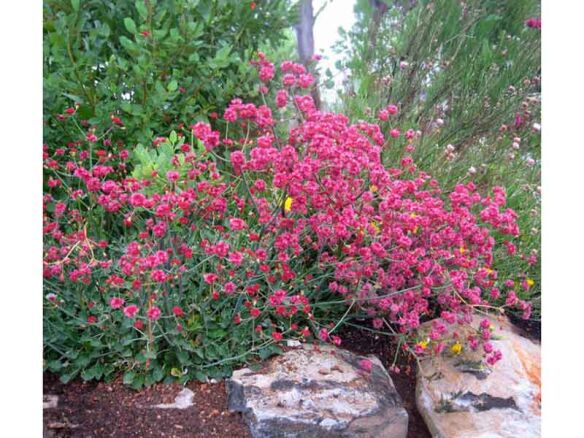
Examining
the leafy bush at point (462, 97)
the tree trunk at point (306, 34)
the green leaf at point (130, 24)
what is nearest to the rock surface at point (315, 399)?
the leafy bush at point (462, 97)

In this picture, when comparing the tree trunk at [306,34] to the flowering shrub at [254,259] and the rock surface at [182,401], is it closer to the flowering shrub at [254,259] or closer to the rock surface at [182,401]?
the flowering shrub at [254,259]

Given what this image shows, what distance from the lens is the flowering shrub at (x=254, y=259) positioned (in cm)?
229

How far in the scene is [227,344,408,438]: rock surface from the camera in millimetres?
2279

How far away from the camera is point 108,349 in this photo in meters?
2.55

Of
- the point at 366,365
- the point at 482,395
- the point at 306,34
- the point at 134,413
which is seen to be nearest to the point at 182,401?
the point at 134,413

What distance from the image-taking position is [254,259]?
2.42 metres

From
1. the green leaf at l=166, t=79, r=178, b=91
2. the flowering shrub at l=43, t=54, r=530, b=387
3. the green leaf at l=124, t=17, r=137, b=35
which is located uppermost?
the green leaf at l=124, t=17, r=137, b=35

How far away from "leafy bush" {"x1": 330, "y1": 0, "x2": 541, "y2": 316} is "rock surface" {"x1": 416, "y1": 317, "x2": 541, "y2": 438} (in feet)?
2.09

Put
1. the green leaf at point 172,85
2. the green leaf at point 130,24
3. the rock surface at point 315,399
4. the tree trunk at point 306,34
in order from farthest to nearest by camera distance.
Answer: the tree trunk at point 306,34 < the green leaf at point 172,85 < the green leaf at point 130,24 < the rock surface at point 315,399

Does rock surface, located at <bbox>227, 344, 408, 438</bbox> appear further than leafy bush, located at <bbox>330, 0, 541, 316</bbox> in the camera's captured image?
No

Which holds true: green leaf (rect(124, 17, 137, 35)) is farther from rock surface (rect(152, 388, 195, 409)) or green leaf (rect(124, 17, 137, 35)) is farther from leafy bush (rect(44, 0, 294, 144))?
rock surface (rect(152, 388, 195, 409))

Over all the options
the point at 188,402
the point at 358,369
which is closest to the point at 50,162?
the point at 188,402

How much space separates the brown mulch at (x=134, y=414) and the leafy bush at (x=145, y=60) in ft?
3.97

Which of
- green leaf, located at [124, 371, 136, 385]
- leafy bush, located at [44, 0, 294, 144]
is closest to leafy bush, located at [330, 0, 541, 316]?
leafy bush, located at [44, 0, 294, 144]
